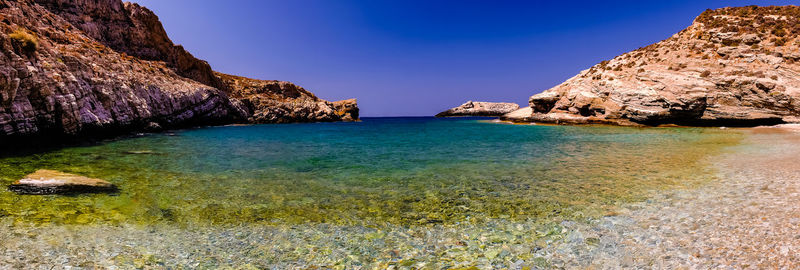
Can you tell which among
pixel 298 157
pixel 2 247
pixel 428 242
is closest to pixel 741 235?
pixel 428 242

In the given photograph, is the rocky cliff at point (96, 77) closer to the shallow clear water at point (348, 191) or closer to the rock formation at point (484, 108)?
the shallow clear water at point (348, 191)

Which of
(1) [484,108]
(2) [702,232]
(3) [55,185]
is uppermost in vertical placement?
(1) [484,108]

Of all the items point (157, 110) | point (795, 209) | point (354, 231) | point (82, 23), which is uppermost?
point (82, 23)

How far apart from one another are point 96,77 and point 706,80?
6642 centimetres

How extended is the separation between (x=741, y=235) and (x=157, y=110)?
A: 163 feet

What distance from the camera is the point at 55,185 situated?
8852 mm

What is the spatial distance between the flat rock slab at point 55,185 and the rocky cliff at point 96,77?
39.0ft

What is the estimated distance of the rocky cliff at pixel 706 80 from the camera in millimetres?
36750

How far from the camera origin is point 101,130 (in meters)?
25.8

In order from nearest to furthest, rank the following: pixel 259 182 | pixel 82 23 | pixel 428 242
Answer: pixel 428 242 → pixel 259 182 → pixel 82 23

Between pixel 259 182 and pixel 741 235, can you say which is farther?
pixel 259 182

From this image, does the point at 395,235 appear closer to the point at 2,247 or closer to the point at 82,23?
the point at 2,247

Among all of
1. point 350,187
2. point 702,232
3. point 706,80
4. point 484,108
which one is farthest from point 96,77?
point 484,108

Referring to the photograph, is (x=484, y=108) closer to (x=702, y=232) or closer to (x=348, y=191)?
(x=348, y=191)
